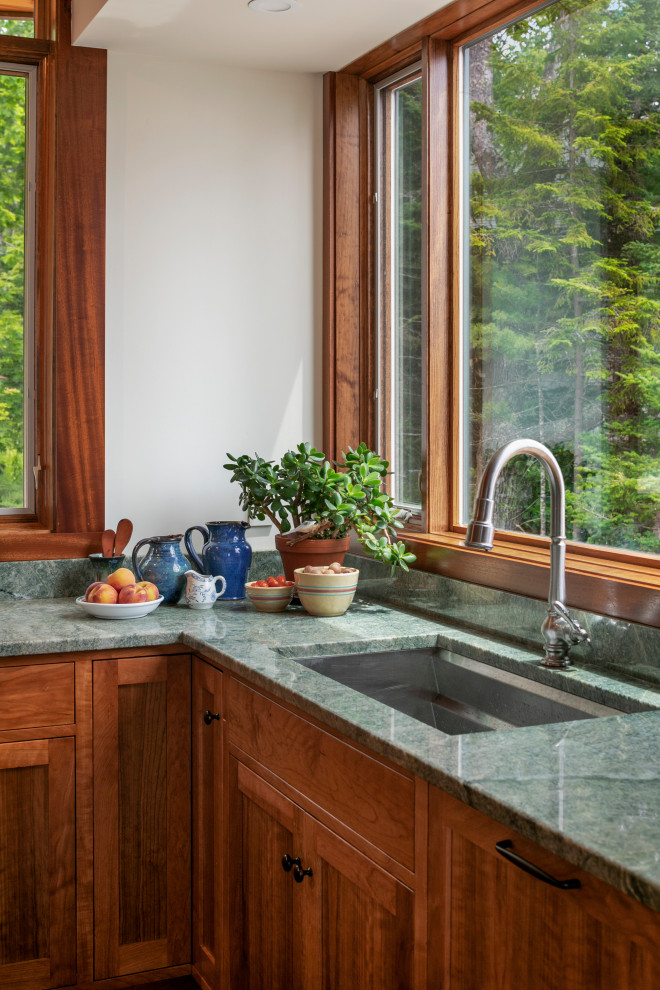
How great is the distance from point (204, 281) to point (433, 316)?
735mm

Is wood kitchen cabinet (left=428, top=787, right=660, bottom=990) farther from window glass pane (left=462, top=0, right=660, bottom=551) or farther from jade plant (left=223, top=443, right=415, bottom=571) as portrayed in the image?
jade plant (left=223, top=443, right=415, bottom=571)

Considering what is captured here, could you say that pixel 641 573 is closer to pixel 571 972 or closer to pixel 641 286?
pixel 641 286

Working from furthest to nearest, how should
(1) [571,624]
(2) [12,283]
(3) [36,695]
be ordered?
(2) [12,283] < (3) [36,695] < (1) [571,624]

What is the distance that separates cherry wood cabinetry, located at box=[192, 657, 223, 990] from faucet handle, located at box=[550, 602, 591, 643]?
2.48ft

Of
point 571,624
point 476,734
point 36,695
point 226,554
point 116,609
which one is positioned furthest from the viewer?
point 226,554

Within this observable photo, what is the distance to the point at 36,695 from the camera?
7.36ft

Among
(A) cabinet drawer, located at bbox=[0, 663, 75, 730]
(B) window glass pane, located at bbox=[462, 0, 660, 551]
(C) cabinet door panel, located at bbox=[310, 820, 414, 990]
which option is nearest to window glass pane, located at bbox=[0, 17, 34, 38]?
(B) window glass pane, located at bbox=[462, 0, 660, 551]

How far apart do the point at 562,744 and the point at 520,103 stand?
160 centimetres

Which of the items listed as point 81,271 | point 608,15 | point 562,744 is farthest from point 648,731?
point 81,271

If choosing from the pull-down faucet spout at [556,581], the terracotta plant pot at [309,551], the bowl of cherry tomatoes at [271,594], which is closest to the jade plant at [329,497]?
the terracotta plant pot at [309,551]

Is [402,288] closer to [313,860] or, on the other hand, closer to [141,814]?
[141,814]

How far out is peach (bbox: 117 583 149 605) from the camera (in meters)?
2.48

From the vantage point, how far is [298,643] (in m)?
2.18

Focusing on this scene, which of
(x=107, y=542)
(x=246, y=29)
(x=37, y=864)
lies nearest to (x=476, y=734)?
(x=37, y=864)
